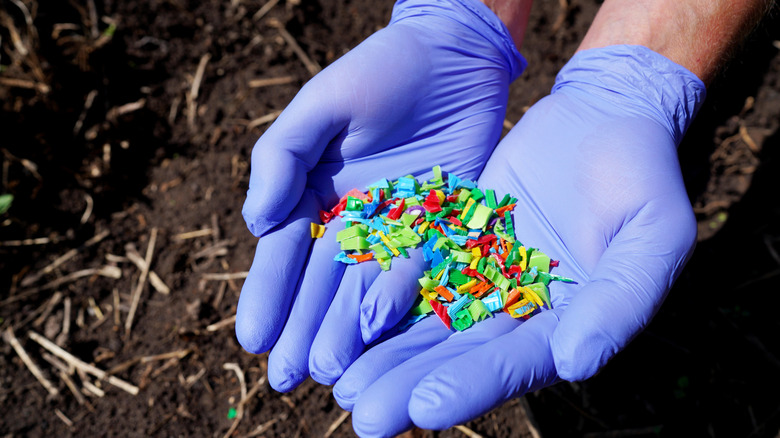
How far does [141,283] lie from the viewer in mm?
3047

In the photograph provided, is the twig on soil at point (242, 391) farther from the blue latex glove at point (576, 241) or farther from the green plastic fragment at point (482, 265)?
the green plastic fragment at point (482, 265)

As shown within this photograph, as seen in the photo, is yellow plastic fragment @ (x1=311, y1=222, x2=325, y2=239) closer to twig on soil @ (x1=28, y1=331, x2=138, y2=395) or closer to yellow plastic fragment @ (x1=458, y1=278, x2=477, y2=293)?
yellow plastic fragment @ (x1=458, y1=278, x2=477, y2=293)

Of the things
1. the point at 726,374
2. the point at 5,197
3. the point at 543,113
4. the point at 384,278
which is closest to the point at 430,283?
the point at 384,278

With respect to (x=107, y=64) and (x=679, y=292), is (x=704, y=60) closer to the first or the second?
(x=679, y=292)

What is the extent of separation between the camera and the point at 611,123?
2238 mm

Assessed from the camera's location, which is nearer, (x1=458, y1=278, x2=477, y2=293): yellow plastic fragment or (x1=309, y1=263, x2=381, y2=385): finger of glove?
(x1=309, y1=263, x2=381, y2=385): finger of glove

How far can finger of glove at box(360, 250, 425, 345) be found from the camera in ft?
6.61

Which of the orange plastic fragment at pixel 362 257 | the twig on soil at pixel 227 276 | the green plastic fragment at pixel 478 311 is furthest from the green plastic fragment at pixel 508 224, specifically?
the twig on soil at pixel 227 276

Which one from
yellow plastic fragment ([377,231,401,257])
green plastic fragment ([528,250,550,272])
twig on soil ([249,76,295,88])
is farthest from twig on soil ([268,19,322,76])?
green plastic fragment ([528,250,550,272])

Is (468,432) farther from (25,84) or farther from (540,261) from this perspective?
(25,84)

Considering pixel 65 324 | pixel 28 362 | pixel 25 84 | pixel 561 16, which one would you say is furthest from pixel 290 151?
pixel 561 16

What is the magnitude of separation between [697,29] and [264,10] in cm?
274

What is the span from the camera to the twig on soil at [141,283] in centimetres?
295

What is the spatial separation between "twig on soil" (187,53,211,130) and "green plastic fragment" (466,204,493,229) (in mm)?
2074
